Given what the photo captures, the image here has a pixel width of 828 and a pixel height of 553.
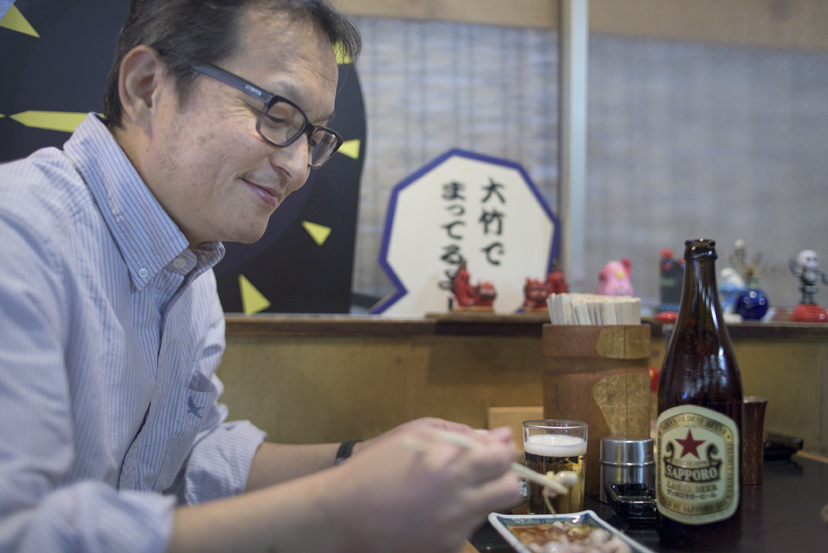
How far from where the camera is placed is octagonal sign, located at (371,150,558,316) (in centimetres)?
224

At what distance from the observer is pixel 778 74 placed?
8.20 ft

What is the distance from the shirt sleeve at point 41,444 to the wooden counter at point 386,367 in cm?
120

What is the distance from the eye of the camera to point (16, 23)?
1.83 meters

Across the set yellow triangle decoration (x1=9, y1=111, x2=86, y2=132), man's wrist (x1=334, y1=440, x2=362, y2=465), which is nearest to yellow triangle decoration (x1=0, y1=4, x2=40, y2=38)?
yellow triangle decoration (x1=9, y1=111, x2=86, y2=132)

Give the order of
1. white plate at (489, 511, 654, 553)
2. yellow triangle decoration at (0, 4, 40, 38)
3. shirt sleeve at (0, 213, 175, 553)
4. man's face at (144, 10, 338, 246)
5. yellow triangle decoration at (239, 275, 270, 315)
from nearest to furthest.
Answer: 1. shirt sleeve at (0, 213, 175, 553)
2. white plate at (489, 511, 654, 553)
3. man's face at (144, 10, 338, 246)
4. yellow triangle decoration at (0, 4, 40, 38)
5. yellow triangle decoration at (239, 275, 270, 315)

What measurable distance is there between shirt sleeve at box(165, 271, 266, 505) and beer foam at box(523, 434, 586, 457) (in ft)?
2.04

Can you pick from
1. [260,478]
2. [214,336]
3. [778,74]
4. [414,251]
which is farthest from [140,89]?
[778,74]

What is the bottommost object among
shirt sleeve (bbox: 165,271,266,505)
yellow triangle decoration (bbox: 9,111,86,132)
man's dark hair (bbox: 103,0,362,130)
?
shirt sleeve (bbox: 165,271,266,505)

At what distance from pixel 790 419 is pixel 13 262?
98.4 inches

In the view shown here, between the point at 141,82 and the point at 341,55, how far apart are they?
1.38 feet

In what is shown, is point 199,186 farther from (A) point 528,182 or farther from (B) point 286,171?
(A) point 528,182

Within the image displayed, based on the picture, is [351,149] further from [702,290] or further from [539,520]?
[539,520]

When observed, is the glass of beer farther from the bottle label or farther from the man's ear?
the man's ear

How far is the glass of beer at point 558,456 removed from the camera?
0.95 metres
